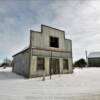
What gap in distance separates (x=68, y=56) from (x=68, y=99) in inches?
504

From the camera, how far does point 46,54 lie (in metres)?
15.0

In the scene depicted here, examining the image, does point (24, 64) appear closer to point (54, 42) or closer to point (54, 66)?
point (54, 66)

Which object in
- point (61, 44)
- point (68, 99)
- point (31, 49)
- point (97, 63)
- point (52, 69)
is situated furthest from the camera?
point (97, 63)

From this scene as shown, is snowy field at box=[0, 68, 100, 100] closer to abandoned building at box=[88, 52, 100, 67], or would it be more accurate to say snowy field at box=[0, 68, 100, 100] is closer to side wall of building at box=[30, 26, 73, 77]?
side wall of building at box=[30, 26, 73, 77]

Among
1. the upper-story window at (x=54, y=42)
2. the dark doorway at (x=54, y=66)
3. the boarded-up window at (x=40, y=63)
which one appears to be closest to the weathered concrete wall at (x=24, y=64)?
A: the boarded-up window at (x=40, y=63)

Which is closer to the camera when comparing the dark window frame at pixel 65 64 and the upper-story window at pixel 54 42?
Result: the upper-story window at pixel 54 42

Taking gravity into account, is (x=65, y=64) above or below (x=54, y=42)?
below

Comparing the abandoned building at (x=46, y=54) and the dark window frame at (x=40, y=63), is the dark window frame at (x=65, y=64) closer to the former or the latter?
the abandoned building at (x=46, y=54)

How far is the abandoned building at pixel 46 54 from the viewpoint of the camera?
1366 centimetres

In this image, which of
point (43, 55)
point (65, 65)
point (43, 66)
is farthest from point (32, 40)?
point (65, 65)

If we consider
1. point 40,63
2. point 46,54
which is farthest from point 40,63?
point 46,54

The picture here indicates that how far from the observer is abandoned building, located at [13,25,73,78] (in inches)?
538

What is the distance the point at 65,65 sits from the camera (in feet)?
56.5

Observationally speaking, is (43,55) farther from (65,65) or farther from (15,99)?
(15,99)
